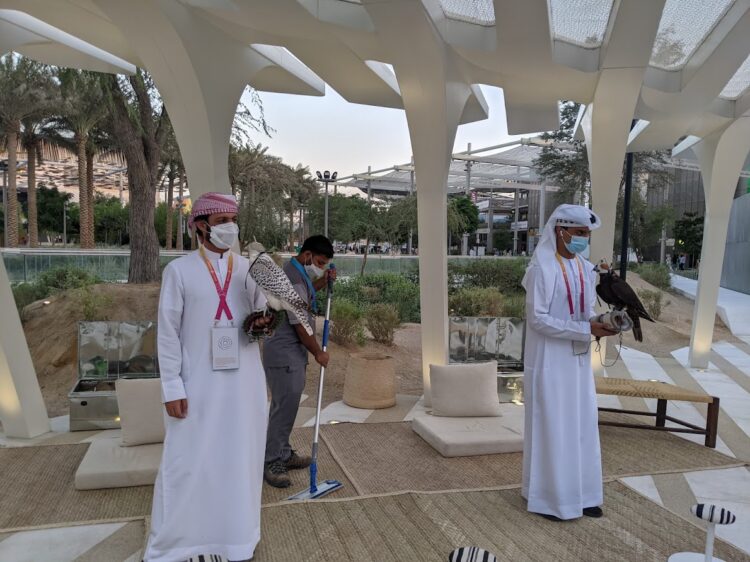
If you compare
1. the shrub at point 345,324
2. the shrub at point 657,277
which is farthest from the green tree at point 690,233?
the shrub at point 345,324

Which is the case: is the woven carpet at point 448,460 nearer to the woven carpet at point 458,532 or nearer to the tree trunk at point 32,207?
the woven carpet at point 458,532

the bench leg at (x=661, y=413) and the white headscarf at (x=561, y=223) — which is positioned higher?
the white headscarf at (x=561, y=223)

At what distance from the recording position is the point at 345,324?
1046 cm

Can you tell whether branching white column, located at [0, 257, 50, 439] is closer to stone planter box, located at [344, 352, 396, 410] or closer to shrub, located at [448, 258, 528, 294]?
stone planter box, located at [344, 352, 396, 410]

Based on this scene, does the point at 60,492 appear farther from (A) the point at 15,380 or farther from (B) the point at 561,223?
(B) the point at 561,223

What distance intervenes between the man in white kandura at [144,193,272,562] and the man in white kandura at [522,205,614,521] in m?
1.87

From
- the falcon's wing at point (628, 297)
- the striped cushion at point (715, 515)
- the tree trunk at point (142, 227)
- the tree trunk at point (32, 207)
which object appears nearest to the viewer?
the striped cushion at point (715, 515)

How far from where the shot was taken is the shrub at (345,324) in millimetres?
10375

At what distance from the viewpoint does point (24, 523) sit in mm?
3762

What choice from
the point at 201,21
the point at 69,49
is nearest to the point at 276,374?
the point at 201,21

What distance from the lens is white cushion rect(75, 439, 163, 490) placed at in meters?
4.22

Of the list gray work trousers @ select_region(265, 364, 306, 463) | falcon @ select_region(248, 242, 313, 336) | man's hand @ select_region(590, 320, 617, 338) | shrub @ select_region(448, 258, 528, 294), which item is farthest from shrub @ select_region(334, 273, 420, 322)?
falcon @ select_region(248, 242, 313, 336)

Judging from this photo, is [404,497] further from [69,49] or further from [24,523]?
[69,49]

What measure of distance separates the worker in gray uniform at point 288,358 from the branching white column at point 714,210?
806cm
